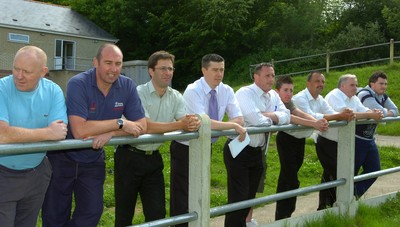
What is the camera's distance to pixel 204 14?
39.3 metres

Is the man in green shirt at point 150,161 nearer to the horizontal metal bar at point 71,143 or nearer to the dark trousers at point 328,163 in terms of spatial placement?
the horizontal metal bar at point 71,143

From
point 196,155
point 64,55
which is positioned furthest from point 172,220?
point 64,55

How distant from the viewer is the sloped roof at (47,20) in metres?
37.1

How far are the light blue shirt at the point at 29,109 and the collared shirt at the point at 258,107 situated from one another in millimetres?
2180

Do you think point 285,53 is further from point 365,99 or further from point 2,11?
point 365,99

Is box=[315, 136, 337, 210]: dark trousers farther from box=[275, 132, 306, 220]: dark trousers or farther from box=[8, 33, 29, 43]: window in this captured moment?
box=[8, 33, 29, 43]: window

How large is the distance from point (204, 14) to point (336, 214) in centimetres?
3458

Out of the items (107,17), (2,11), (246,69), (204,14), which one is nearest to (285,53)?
(246,69)

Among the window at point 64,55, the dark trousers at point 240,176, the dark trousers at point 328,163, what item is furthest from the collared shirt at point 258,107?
the window at point 64,55

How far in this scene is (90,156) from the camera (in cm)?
438

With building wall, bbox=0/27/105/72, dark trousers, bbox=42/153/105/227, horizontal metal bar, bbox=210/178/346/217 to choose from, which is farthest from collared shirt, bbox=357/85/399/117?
building wall, bbox=0/27/105/72

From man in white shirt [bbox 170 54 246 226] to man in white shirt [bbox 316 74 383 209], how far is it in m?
1.44

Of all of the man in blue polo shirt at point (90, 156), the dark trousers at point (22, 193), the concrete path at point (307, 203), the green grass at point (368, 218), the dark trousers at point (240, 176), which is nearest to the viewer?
the dark trousers at point (22, 193)

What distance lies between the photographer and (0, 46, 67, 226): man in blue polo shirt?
12.0 feet
